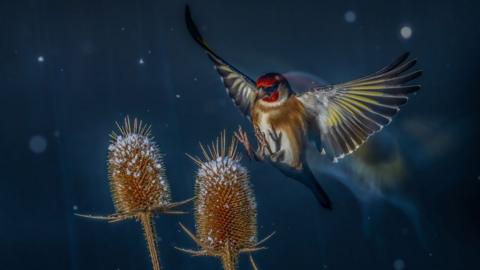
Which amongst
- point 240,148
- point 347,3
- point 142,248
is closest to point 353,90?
point 240,148

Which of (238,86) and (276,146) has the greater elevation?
(238,86)

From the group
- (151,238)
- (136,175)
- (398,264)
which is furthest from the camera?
(398,264)

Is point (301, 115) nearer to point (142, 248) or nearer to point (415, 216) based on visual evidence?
point (415, 216)

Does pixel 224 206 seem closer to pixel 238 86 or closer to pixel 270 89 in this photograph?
pixel 270 89

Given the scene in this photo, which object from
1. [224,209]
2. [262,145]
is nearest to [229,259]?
[224,209]

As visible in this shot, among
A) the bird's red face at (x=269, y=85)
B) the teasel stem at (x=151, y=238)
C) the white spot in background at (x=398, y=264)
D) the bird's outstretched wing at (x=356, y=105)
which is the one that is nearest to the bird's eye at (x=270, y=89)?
the bird's red face at (x=269, y=85)

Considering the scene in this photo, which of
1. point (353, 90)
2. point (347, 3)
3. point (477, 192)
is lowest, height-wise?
point (477, 192)

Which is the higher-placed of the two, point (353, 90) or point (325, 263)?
point (353, 90)
